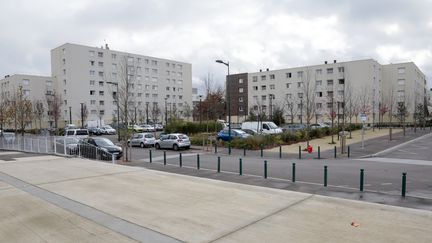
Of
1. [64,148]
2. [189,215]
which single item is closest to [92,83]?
[64,148]

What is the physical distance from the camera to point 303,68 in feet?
251

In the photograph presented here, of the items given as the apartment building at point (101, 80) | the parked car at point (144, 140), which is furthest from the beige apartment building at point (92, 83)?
the parked car at point (144, 140)

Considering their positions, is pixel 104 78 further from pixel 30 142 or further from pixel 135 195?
pixel 135 195

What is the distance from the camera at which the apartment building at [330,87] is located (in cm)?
6862

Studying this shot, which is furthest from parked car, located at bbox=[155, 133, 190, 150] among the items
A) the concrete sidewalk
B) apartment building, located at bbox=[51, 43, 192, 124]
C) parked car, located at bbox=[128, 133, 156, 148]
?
apartment building, located at bbox=[51, 43, 192, 124]

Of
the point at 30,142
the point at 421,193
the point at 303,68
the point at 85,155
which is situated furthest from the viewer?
the point at 303,68

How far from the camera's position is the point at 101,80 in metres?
77.7

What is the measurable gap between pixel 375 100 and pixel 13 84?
8234 centimetres

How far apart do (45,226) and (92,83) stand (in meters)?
75.0

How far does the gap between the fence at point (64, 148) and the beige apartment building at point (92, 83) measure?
4429 centimetres

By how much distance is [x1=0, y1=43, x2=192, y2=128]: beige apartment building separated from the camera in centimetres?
7362

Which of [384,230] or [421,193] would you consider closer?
[384,230]

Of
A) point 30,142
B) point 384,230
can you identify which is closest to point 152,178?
point 384,230

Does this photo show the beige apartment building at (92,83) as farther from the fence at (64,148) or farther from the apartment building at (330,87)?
the fence at (64,148)
